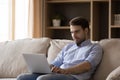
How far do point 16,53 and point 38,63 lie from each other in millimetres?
845

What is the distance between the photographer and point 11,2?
4.18 metres

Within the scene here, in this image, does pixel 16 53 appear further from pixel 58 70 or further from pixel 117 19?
pixel 117 19

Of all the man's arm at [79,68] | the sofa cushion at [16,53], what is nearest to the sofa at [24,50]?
the sofa cushion at [16,53]

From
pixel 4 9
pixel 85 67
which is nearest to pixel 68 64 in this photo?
pixel 85 67

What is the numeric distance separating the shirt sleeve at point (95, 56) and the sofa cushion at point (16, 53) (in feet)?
2.33

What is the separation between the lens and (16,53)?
346 cm

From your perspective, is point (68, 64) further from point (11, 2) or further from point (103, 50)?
point (11, 2)

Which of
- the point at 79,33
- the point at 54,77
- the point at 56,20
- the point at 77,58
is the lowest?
the point at 54,77

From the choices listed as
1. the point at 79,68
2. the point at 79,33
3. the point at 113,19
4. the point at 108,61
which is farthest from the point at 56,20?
the point at 79,68

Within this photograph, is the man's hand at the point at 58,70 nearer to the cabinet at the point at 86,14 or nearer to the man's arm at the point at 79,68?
the man's arm at the point at 79,68

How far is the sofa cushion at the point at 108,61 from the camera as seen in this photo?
9.44 feet

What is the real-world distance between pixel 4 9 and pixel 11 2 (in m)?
0.15

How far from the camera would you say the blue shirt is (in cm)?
282

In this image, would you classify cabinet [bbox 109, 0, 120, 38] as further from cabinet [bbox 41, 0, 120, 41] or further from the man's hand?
the man's hand
